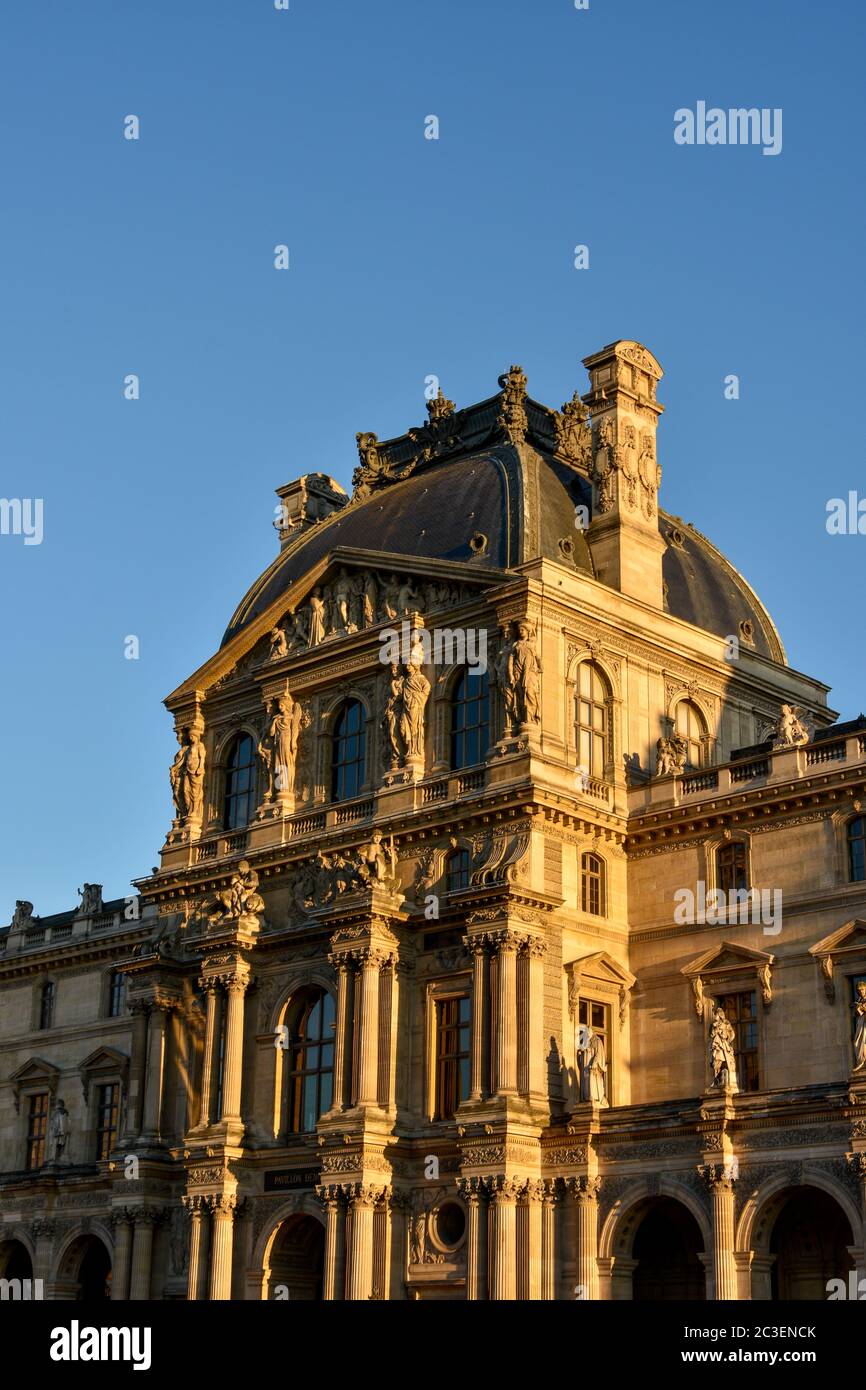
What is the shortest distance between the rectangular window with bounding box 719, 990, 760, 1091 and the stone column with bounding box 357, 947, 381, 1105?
31.1ft

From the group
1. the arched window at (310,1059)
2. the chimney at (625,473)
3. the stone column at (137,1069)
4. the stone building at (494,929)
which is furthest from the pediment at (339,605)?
the arched window at (310,1059)

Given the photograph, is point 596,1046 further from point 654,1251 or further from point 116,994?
point 116,994

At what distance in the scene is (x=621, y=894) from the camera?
54750mm

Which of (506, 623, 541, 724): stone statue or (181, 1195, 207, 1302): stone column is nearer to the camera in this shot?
(506, 623, 541, 724): stone statue

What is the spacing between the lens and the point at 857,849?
164 feet

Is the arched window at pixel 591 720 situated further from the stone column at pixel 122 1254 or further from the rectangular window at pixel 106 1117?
the rectangular window at pixel 106 1117

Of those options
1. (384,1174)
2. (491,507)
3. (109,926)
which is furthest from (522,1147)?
(109,926)

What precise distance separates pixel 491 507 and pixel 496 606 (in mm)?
4981

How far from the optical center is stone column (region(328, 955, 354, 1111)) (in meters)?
53.2

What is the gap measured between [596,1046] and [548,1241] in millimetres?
5136

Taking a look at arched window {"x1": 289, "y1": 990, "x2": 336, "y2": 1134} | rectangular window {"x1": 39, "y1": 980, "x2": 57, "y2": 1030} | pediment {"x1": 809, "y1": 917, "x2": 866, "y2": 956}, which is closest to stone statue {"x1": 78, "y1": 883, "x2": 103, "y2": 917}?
rectangular window {"x1": 39, "y1": 980, "x2": 57, "y2": 1030}

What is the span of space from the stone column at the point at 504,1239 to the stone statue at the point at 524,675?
41.7 ft

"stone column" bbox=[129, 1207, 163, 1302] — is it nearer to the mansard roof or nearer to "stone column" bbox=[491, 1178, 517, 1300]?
"stone column" bbox=[491, 1178, 517, 1300]
